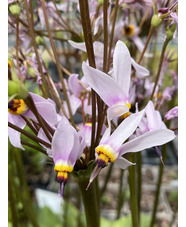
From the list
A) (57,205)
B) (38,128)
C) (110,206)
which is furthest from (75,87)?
(110,206)

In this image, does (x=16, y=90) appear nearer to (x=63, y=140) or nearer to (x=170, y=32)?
(x=63, y=140)

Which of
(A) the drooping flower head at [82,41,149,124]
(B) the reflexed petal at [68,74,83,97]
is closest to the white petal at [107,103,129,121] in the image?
(A) the drooping flower head at [82,41,149,124]

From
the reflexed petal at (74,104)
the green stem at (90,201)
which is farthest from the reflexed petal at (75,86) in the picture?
the green stem at (90,201)

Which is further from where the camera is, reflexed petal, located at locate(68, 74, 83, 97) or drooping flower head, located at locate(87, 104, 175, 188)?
reflexed petal, located at locate(68, 74, 83, 97)

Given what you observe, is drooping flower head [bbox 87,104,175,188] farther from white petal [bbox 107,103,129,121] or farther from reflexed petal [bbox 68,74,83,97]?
reflexed petal [bbox 68,74,83,97]

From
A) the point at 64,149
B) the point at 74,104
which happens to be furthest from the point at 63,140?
the point at 74,104

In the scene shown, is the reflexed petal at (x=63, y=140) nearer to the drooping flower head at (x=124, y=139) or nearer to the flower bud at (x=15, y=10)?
the drooping flower head at (x=124, y=139)
